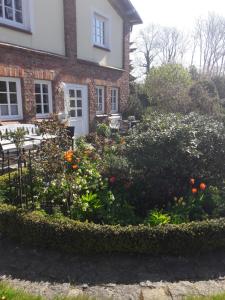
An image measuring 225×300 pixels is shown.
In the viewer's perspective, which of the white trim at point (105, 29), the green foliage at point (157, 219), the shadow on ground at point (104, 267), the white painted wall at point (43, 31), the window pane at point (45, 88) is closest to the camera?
the shadow on ground at point (104, 267)

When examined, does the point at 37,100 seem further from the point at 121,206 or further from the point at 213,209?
the point at 213,209

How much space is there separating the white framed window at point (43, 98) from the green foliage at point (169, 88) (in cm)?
556

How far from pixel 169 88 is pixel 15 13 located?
7.77 meters

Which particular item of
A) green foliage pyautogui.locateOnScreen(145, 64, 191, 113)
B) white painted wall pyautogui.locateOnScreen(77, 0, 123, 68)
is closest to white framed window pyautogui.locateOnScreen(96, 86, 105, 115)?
white painted wall pyautogui.locateOnScreen(77, 0, 123, 68)

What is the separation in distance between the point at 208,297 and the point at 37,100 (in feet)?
27.6

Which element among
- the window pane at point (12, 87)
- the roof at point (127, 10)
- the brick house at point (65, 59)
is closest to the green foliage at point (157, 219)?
the brick house at point (65, 59)

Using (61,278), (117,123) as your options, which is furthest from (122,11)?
(61,278)

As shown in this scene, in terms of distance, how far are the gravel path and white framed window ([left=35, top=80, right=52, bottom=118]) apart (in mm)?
6910

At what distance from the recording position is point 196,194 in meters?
4.32

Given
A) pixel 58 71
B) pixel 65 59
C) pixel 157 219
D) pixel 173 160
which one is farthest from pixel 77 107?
pixel 157 219

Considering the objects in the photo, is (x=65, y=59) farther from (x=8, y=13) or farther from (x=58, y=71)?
(x=8, y=13)

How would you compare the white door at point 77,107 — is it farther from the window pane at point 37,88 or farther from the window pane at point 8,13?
the window pane at point 8,13

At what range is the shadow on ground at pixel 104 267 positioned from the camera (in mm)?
3012

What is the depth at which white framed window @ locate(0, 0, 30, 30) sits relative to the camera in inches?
329
